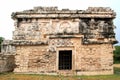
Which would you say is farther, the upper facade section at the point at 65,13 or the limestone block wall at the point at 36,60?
the upper facade section at the point at 65,13

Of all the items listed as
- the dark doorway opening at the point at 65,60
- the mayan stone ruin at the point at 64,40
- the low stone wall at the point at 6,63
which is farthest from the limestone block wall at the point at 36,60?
the low stone wall at the point at 6,63

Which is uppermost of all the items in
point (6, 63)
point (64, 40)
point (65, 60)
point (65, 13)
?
point (65, 13)

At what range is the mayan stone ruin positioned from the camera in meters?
20.5

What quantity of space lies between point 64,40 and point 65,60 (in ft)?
5.04

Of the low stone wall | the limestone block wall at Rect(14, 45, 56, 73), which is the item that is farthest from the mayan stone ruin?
the low stone wall

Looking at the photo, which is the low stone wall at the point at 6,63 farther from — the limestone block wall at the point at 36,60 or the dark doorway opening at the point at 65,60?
the dark doorway opening at the point at 65,60

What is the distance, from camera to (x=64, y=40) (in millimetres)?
20672

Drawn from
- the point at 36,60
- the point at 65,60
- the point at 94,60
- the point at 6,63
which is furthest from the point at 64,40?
the point at 6,63

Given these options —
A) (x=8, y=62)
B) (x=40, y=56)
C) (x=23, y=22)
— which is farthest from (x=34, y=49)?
(x=8, y=62)

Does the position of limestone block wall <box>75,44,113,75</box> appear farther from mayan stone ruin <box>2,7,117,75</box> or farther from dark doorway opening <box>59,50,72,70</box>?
dark doorway opening <box>59,50,72,70</box>

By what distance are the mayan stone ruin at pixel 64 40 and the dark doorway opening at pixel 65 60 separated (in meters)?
0.06

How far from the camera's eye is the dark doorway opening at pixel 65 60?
2116 centimetres

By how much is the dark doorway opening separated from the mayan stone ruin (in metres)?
0.06

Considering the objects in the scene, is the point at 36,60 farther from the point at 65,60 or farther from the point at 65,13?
the point at 65,13
